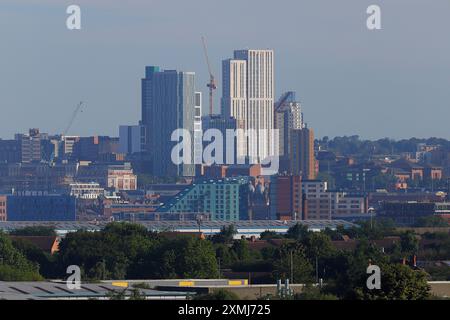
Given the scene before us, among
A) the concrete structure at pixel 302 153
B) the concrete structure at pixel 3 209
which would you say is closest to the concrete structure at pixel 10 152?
the concrete structure at pixel 302 153

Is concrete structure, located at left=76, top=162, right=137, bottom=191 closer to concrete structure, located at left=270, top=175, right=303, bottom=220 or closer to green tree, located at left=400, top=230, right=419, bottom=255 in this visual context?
concrete structure, located at left=270, top=175, right=303, bottom=220

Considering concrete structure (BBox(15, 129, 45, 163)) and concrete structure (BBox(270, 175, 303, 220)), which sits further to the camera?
concrete structure (BBox(15, 129, 45, 163))

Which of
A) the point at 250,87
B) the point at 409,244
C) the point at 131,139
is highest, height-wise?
the point at 250,87

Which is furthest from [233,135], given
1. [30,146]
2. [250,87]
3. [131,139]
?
[250,87]

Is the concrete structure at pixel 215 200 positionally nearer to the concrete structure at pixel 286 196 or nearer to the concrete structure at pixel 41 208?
the concrete structure at pixel 286 196

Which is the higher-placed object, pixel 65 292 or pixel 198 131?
pixel 198 131

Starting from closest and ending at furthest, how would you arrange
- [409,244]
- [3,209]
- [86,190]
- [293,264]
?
[293,264] < [409,244] < [3,209] < [86,190]

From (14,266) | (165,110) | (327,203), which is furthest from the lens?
(165,110)

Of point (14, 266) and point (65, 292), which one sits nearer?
point (65, 292)

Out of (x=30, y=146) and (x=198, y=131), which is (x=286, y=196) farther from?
(x=30, y=146)

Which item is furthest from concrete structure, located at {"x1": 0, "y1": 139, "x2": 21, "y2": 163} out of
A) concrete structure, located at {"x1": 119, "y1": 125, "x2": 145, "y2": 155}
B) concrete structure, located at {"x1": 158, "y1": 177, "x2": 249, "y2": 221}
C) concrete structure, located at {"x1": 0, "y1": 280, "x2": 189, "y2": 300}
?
concrete structure, located at {"x1": 0, "y1": 280, "x2": 189, "y2": 300}
